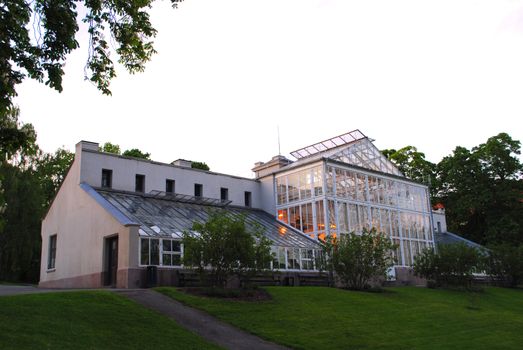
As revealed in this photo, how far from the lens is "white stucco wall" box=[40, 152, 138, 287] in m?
27.5

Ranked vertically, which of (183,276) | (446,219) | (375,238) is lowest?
(183,276)

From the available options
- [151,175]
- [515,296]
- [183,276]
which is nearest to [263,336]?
[183,276]

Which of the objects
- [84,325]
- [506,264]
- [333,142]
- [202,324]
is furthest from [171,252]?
[506,264]

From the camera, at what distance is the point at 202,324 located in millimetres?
17156

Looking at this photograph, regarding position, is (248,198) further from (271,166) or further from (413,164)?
(413,164)

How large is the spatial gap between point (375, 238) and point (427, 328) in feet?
33.9

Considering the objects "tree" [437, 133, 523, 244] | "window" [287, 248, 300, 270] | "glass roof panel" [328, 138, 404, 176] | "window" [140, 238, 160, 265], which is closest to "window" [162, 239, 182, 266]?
"window" [140, 238, 160, 265]

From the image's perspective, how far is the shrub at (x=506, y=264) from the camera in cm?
4206

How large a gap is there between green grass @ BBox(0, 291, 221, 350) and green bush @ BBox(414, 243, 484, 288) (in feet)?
80.3

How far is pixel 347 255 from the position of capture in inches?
1135

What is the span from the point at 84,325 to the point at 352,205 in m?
27.5

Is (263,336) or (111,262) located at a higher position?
(111,262)

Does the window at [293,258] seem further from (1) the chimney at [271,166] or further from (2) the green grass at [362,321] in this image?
(1) the chimney at [271,166]

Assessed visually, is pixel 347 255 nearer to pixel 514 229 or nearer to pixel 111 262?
pixel 111 262
